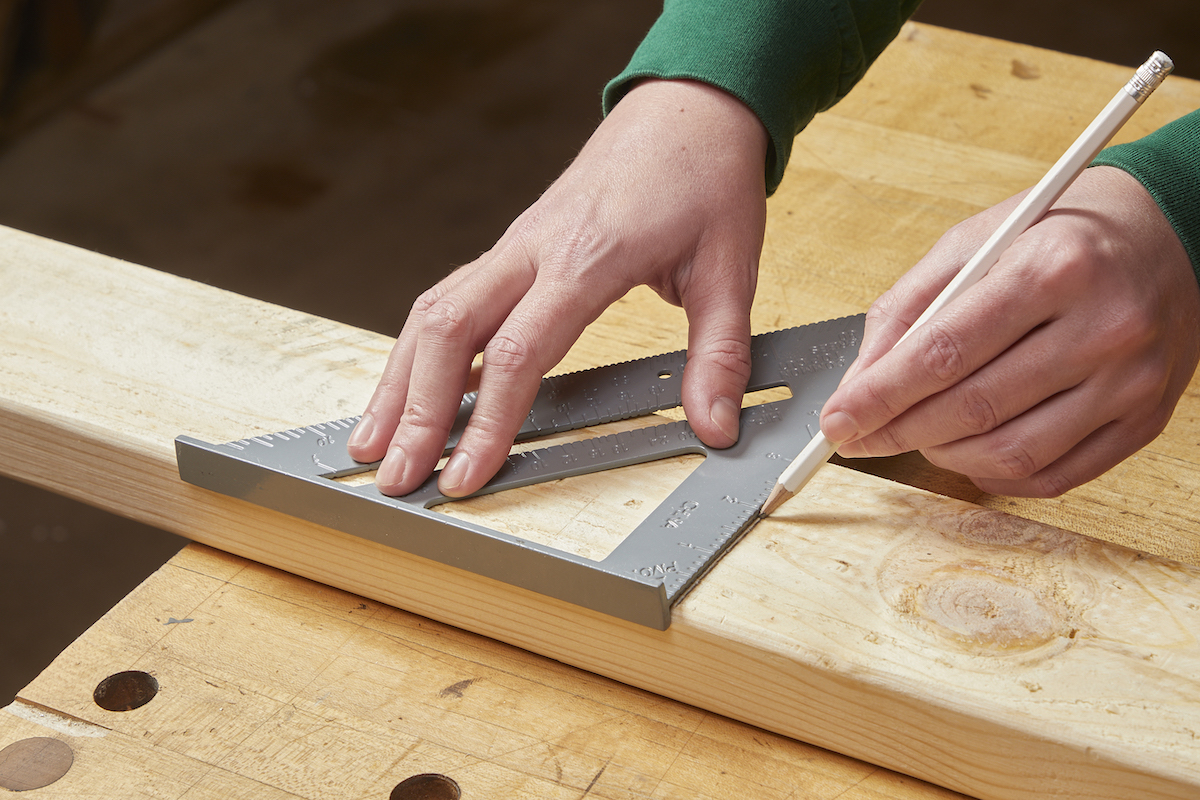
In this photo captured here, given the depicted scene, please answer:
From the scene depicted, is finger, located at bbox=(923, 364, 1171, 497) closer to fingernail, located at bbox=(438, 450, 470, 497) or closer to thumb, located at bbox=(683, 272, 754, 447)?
thumb, located at bbox=(683, 272, 754, 447)

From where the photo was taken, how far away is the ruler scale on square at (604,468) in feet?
3.10

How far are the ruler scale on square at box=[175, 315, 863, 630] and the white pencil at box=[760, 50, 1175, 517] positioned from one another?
0.04 metres

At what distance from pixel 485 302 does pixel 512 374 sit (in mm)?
104

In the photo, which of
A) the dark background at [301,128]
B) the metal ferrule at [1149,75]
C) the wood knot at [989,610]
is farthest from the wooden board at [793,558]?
the dark background at [301,128]

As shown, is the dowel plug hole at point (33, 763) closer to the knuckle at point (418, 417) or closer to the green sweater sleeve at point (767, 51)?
the knuckle at point (418, 417)

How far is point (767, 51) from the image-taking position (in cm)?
→ 133

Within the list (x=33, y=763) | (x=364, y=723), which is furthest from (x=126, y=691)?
(x=364, y=723)

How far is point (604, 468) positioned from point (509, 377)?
0.13 metres

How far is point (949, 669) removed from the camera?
866mm

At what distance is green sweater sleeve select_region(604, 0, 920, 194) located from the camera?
1.31 meters

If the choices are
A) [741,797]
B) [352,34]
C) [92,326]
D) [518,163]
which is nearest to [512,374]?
[741,797]

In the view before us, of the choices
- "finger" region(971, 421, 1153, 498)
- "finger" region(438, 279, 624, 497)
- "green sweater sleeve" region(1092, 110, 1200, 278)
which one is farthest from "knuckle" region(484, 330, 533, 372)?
"green sweater sleeve" region(1092, 110, 1200, 278)

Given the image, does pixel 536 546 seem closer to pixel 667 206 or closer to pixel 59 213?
pixel 667 206

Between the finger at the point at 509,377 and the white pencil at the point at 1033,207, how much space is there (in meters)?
0.27
